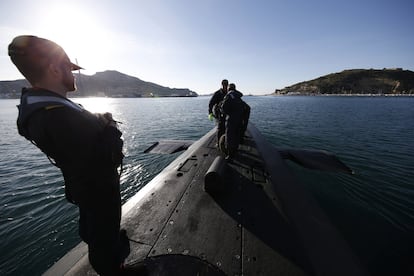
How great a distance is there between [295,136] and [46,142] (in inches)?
667

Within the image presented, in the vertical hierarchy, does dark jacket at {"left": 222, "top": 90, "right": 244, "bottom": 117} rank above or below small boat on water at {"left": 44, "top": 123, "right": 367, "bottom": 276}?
above

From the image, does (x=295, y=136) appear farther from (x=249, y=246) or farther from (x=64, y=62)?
(x=64, y=62)

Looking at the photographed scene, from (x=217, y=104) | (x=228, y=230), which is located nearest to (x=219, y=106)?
(x=217, y=104)

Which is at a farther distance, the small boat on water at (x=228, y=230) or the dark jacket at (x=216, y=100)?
the dark jacket at (x=216, y=100)

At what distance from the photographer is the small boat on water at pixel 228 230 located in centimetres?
244

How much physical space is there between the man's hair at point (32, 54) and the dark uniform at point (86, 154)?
154 mm

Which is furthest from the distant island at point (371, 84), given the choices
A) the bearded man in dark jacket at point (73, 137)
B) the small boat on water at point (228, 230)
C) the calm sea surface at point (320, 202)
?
the bearded man in dark jacket at point (73, 137)

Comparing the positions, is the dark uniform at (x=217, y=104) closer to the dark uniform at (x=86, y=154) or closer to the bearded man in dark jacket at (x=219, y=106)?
the bearded man in dark jacket at (x=219, y=106)

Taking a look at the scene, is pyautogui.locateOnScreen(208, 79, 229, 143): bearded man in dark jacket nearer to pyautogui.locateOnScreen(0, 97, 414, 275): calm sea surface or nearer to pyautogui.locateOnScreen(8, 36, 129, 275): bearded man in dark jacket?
pyautogui.locateOnScreen(0, 97, 414, 275): calm sea surface

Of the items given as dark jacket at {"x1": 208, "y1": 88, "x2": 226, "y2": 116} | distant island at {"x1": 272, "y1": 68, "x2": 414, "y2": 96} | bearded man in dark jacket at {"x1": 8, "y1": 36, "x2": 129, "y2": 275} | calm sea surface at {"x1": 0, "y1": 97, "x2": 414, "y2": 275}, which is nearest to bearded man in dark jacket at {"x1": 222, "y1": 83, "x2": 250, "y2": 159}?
dark jacket at {"x1": 208, "y1": 88, "x2": 226, "y2": 116}

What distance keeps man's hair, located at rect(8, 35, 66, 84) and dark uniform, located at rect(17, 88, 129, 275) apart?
0.50 feet

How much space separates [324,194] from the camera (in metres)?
6.67

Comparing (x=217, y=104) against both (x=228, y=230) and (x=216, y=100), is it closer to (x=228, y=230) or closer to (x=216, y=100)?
(x=216, y=100)

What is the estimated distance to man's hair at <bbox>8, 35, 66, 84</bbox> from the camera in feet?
4.60
